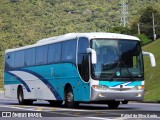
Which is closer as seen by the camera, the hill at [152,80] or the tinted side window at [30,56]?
the tinted side window at [30,56]

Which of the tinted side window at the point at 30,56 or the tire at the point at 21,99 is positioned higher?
the tinted side window at the point at 30,56

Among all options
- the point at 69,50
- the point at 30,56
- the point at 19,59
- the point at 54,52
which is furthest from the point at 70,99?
the point at 19,59

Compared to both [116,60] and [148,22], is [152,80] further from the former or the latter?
[148,22]

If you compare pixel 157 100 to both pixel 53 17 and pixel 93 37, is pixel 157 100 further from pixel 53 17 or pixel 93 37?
pixel 53 17

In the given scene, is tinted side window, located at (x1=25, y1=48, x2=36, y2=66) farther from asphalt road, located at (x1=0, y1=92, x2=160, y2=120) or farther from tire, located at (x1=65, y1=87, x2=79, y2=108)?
asphalt road, located at (x1=0, y1=92, x2=160, y2=120)

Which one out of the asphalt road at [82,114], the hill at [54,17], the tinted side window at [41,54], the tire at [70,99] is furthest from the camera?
the hill at [54,17]

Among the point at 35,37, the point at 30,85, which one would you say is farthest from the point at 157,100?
the point at 35,37

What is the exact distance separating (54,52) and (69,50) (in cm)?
189

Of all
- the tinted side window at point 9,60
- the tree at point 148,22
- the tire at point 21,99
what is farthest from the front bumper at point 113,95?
the tree at point 148,22

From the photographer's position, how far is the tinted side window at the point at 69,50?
23.8 m

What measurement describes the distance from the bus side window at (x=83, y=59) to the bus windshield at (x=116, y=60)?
401 millimetres

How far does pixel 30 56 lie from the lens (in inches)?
1155

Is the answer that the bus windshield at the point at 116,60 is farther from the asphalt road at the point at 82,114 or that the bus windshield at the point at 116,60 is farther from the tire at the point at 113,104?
the tire at the point at 113,104

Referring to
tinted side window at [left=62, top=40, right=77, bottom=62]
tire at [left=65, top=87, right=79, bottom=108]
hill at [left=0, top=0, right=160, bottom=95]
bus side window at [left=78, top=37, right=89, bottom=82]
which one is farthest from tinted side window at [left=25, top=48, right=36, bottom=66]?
hill at [left=0, top=0, right=160, bottom=95]
